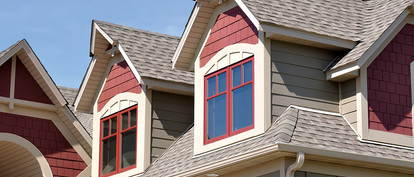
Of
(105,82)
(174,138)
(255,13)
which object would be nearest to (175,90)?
(174,138)

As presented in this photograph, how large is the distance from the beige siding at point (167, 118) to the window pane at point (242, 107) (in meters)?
3.49

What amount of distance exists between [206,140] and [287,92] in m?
2.16

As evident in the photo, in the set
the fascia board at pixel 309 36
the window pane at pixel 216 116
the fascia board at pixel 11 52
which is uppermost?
the fascia board at pixel 11 52

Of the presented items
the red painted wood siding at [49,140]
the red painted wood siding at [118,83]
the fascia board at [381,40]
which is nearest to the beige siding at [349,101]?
the fascia board at [381,40]

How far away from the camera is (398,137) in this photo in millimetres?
14844

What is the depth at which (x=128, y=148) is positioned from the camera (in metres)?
18.5

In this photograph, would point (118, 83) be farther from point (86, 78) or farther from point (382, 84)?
point (382, 84)

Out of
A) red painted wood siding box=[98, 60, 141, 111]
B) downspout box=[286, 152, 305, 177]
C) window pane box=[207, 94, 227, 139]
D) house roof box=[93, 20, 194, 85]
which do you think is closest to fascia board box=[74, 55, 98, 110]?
red painted wood siding box=[98, 60, 141, 111]

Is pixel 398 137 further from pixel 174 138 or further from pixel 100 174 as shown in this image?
pixel 100 174

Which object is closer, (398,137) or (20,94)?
Answer: (398,137)

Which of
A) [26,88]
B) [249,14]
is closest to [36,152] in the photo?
[26,88]

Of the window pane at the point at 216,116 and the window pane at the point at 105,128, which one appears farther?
the window pane at the point at 105,128

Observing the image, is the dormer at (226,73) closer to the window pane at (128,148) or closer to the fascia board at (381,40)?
the fascia board at (381,40)

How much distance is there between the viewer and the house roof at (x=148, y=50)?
18531 mm
